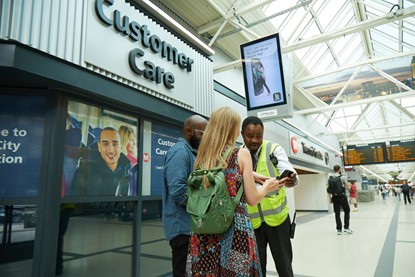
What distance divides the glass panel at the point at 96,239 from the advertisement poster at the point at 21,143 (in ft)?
1.38

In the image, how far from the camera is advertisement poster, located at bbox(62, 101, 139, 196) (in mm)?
2787

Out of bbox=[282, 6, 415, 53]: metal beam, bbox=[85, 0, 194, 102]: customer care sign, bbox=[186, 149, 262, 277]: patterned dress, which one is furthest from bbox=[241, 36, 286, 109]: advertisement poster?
bbox=[186, 149, 262, 277]: patterned dress

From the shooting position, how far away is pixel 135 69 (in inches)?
129

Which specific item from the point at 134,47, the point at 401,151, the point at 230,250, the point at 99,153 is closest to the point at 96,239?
the point at 99,153

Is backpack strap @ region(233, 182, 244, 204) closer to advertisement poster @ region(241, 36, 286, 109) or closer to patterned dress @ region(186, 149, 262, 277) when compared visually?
patterned dress @ region(186, 149, 262, 277)

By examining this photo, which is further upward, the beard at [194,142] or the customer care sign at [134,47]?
the customer care sign at [134,47]

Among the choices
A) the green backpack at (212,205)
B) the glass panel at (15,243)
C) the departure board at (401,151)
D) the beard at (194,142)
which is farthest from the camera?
the departure board at (401,151)

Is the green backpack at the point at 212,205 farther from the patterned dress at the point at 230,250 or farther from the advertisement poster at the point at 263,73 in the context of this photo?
the advertisement poster at the point at 263,73

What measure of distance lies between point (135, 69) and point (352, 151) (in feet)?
55.5

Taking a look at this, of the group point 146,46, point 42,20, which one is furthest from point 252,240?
point 146,46

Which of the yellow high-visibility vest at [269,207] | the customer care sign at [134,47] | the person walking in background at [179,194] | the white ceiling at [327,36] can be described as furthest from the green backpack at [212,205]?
the white ceiling at [327,36]

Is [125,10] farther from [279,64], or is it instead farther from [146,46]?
[279,64]

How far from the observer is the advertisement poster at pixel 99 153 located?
279 centimetres

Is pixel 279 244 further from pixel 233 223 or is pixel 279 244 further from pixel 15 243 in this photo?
pixel 15 243
